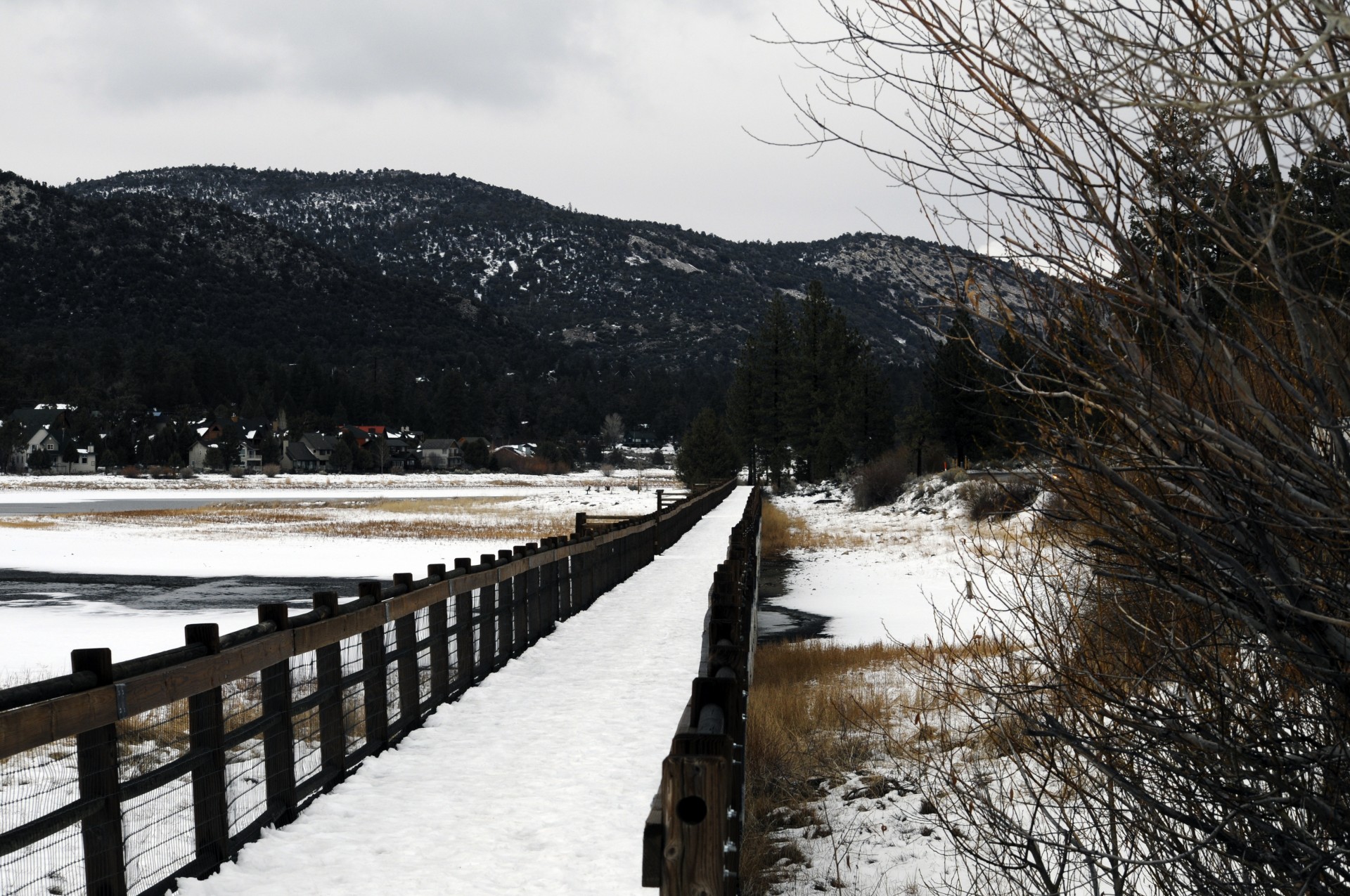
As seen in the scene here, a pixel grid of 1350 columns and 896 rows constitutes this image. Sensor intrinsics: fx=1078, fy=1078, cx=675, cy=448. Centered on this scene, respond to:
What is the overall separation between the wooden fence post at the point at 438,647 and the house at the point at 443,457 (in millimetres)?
140801

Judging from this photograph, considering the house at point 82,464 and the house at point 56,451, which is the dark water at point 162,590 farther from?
the house at point 82,464

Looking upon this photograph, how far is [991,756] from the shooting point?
26.5 feet

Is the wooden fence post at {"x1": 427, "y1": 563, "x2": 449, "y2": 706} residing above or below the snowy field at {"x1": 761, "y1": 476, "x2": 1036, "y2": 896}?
above

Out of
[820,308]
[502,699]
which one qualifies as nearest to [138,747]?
[502,699]

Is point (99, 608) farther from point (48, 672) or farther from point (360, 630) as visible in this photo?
point (360, 630)

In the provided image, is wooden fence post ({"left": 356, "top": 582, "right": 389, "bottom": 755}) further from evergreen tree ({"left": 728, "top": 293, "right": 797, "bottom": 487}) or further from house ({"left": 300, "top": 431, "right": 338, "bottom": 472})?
house ({"left": 300, "top": 431, "right": 338, "bottom": 472})

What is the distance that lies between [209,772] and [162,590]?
1930 centimetres

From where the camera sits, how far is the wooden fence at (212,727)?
4.08 m

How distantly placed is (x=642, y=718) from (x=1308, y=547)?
5062 mm

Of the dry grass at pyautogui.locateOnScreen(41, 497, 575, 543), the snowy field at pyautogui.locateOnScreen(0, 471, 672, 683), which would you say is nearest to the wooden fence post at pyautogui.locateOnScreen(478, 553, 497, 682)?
the snowy field at pyautogui.locateOnScreen(0, 471, 672, 683)

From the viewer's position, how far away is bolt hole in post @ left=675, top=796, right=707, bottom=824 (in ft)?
9.97

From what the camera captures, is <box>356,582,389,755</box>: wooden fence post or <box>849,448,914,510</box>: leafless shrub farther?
<box>849,448,914,510</box>: leafless shrub

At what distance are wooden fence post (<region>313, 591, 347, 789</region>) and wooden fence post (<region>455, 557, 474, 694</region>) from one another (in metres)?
2.36

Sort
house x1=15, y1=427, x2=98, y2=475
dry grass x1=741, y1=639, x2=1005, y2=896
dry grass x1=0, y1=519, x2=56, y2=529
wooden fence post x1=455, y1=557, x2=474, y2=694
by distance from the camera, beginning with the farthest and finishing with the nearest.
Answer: house x1=15, y1=427, x2=98, y2=475
dry grass x1=0, y1=519, x2=56, y2=529
wooden fence post x1=455, y1=557, x2=474, y2=694
dry grass x1=741, y1=639, x2=1005, y2=896
